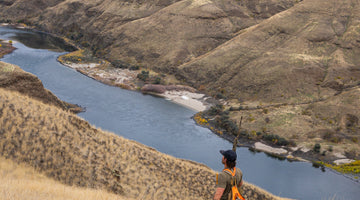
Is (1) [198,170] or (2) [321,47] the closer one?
(1) [198,170]

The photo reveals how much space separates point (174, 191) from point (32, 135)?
25.1 ft

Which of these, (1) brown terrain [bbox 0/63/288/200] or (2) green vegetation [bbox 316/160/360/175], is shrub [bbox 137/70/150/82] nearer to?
(2) green vegetation [bbox 316/160/360/175]

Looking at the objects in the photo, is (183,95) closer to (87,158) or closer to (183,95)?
(183,95)

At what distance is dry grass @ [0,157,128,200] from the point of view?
9.51m

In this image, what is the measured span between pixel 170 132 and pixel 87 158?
99.2 feet


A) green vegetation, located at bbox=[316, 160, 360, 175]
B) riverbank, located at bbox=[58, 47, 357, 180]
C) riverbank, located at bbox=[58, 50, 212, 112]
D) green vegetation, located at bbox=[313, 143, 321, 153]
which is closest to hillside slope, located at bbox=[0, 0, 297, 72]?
riverbank, located at bbox=[58, 50, 212, 112]

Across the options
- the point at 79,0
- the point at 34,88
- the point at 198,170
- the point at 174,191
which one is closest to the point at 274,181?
the point at 198,170

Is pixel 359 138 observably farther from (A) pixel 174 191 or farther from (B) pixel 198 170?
(A) pixel 174 191

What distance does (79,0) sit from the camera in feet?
352

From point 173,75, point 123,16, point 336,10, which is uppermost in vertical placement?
point 336,10

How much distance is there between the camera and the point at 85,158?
1730 cm

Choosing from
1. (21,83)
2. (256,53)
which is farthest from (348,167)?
(21,83)

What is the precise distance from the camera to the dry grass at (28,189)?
9.51 meters

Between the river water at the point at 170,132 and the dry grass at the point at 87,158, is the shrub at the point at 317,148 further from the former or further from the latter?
A: the dry grass at the point at 87,158
